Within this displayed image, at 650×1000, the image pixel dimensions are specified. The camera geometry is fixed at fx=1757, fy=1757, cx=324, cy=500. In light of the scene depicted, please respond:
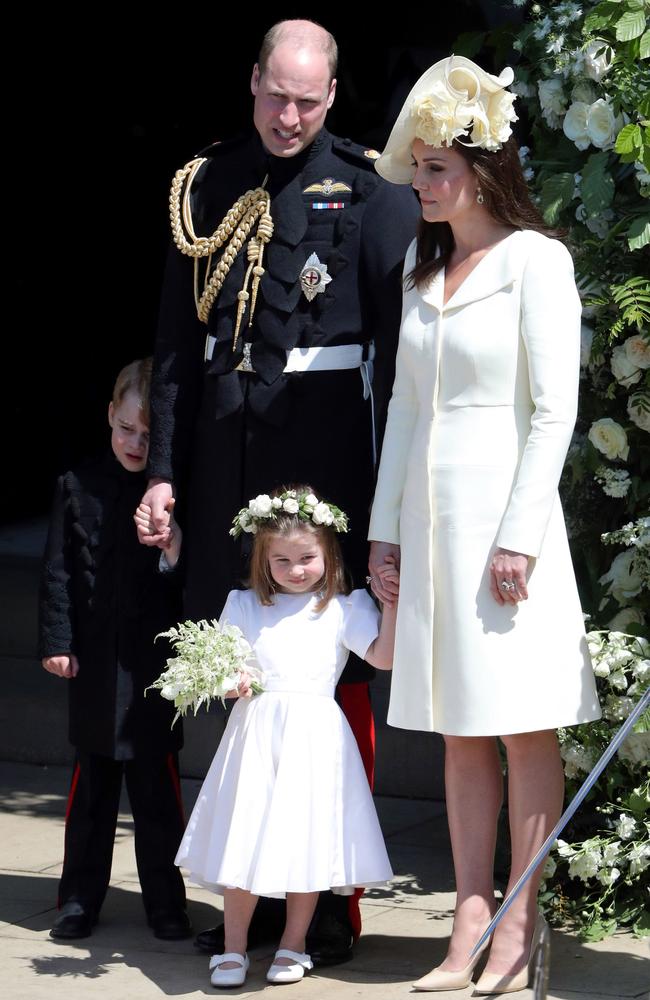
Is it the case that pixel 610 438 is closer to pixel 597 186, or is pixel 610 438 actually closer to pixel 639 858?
pixel 597 186

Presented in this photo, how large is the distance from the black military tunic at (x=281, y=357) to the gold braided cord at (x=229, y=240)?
0.06ft

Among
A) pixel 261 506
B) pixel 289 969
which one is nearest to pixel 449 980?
pixel 289 969

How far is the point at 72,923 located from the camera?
4.26 meters

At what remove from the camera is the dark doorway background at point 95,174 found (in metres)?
8.16

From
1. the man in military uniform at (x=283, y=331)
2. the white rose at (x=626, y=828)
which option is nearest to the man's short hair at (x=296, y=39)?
the man in military uniform at (x=283, y=331)

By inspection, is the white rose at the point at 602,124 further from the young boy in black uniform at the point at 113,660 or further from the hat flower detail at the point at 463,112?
the young boy in black uniform at the point at 113,660

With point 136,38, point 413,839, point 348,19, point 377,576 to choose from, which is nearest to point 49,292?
point 136,38

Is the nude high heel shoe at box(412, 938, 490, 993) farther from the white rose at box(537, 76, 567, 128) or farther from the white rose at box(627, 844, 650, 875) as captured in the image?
the white rose at box(537, 76, 567, 128)

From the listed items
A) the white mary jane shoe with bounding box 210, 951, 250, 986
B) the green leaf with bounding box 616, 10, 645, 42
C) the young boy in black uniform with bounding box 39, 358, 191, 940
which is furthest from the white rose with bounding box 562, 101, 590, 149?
the white mary jane shoe with bounding box 210, 951, 250, 986

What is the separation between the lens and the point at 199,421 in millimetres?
4184

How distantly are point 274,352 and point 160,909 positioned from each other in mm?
1390

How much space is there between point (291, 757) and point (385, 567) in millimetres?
468

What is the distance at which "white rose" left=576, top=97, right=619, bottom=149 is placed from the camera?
411 cm

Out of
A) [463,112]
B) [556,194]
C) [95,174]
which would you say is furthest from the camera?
[95,174]
